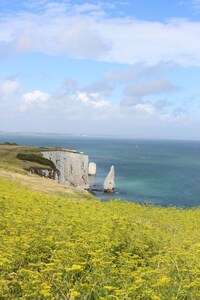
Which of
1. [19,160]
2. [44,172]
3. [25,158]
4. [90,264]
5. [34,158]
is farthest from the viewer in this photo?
[34,158]

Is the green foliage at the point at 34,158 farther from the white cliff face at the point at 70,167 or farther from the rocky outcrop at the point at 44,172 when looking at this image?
the white cliff face at the point at 70,167

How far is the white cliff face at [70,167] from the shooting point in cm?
6938

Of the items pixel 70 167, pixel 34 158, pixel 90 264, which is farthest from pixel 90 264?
pixel 70 167

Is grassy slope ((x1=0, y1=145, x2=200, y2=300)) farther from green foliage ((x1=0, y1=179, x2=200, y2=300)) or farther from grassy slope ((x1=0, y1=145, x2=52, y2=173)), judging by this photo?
grassy slope ((x1=0, y1=145, x2=52, y2=173))

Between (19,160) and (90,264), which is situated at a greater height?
(90,264)

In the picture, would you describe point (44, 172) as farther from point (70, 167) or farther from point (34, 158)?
point (70, 167)

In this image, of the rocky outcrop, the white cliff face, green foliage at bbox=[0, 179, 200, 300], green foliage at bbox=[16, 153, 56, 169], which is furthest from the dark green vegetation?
green foliage at bbox=[0, 179, 200, 300]

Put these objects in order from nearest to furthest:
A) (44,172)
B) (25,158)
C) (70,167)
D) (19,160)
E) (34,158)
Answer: (19,160) → (44,172) → (25,158) → (34,158) → (70,167)

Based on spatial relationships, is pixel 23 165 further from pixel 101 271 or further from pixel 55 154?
pixel 101 271

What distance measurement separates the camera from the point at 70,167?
76.6 m

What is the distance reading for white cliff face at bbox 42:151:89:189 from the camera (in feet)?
228

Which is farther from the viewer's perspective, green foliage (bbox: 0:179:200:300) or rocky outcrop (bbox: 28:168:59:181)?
rocky outcrop (bbox: 28:168:59:181)

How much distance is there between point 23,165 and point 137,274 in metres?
44.5

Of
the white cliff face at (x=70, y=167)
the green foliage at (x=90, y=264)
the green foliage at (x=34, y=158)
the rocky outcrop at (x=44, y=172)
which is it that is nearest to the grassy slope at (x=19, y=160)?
the green foliage at (x=34, y=158)
